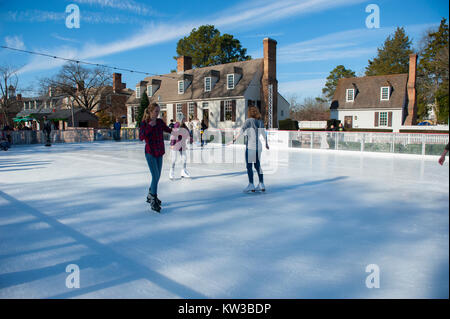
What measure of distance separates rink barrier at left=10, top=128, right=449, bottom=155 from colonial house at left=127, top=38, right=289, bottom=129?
8.46m

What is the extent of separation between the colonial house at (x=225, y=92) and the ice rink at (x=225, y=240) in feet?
68.7

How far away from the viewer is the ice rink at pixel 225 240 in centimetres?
243

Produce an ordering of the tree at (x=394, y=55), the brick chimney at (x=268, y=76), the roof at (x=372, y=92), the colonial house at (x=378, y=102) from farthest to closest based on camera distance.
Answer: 1. the tree at (x=394, y=55)
2. the roof at (x=372, y=92)
3. the colonial house at (x=378, y=102)
4. the brick chimney at (x=268, y=76)

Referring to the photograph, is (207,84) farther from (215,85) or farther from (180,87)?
(180,87)

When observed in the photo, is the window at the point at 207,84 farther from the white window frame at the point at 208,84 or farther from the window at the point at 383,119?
the window at the point at 383,119

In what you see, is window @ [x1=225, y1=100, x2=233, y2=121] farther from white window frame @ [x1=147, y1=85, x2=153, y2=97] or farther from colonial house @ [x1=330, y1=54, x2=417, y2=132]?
colonial house @ [x1=330, y1=54, x2=417, y2=132]

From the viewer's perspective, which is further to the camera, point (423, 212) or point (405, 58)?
point (405, 58)

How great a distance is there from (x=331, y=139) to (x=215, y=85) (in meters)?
19.0

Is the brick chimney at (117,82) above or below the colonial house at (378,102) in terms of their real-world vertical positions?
above

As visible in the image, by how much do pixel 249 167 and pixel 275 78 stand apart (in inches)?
Answer: 1002

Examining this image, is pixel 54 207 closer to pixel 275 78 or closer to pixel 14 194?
pixel 14 194

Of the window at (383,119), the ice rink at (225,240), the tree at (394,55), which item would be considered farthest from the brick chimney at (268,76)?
the tree at (394,55)

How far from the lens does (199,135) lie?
63.9ft
